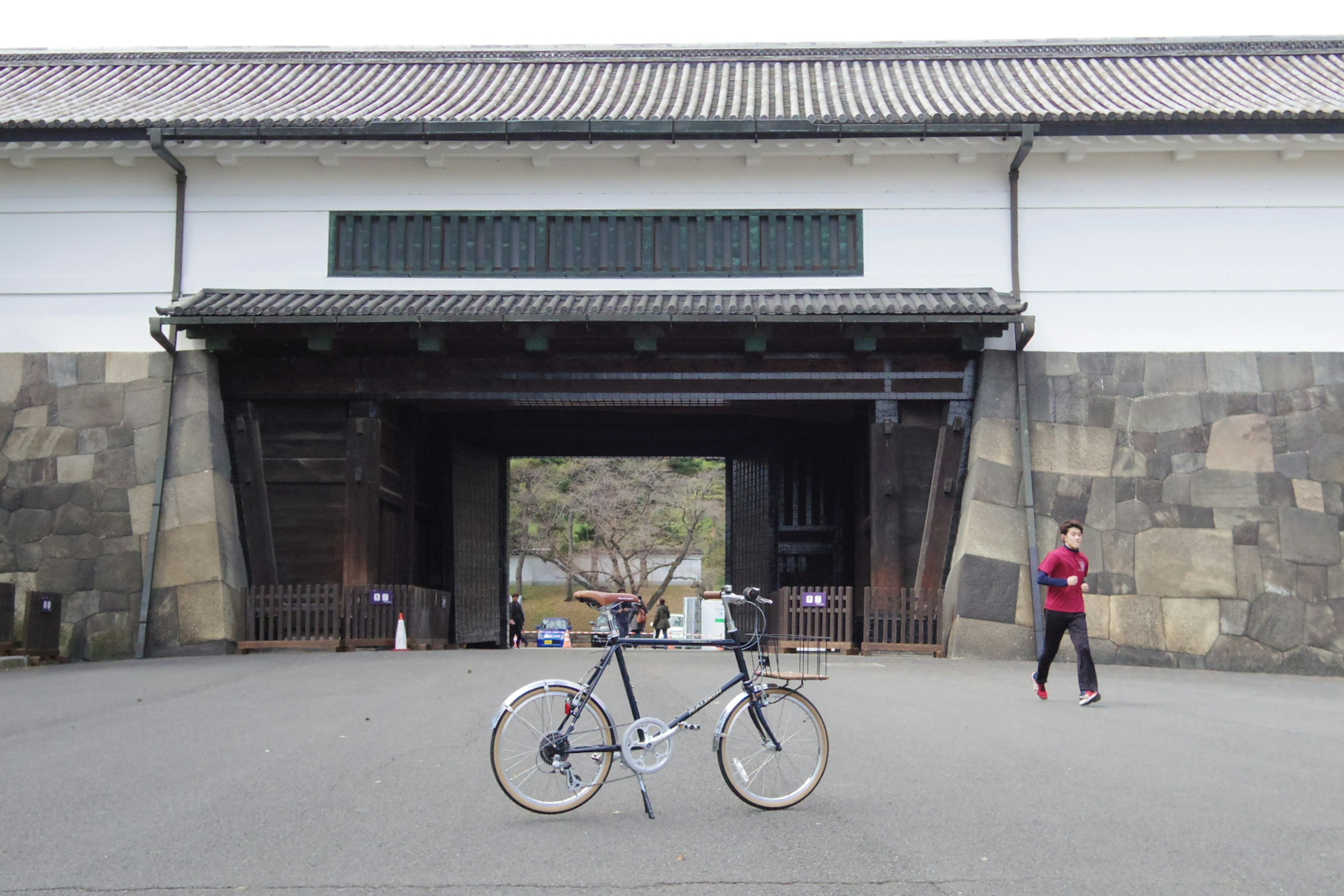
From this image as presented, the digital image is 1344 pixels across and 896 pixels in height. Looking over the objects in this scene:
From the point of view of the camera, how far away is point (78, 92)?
61.4 ft

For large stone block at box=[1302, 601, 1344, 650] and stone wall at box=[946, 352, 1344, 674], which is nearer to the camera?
large stone block at box=[1302, 601, 1344, 650]

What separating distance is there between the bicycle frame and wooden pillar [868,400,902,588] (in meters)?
9.77

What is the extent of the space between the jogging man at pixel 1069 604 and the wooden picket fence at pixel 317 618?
27.8 ft

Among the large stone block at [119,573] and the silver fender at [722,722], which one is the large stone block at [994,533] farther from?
the large stone block at [119,573]

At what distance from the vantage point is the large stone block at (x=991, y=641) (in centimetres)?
1491

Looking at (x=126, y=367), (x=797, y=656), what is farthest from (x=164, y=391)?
(x=797, y=656)

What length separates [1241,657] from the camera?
14.8 meters

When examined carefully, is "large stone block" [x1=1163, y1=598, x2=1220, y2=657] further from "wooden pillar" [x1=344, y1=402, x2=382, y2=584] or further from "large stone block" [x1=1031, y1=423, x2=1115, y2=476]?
"wooden pillar" [x1=344, y1=402, x2=382, y2=584]

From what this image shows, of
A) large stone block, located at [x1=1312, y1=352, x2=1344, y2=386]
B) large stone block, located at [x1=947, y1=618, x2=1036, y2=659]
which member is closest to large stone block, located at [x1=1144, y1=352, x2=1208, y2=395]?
large stone block, located at [x1=1312, y1=352, x2=1344, y2=386]

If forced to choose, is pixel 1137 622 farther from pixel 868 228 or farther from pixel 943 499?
pixel 868 228

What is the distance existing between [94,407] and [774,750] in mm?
12755

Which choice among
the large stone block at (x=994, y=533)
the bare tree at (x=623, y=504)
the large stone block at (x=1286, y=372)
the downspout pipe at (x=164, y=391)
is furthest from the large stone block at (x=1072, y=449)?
the bare tree at (x=623, y=504)

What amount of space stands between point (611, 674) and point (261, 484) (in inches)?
241

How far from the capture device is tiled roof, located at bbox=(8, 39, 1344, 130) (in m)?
16.0
